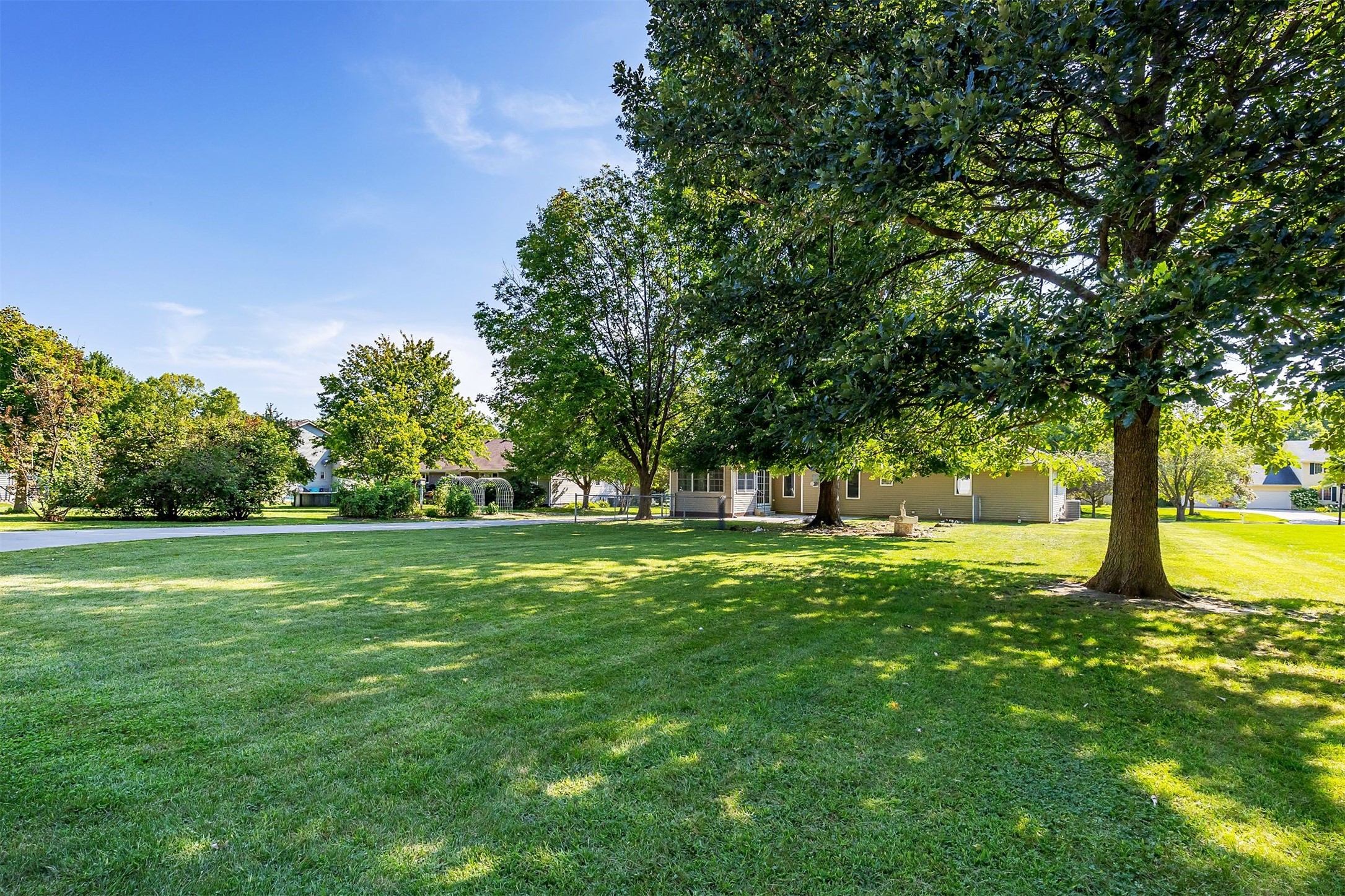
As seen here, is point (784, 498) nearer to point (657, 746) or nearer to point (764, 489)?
point (764, 489)

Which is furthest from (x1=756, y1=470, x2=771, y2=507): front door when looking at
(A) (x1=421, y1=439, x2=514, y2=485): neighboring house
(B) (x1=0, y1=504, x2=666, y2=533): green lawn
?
(A) (x1=421, y1=439, x2=514, y2=485): neighboring house

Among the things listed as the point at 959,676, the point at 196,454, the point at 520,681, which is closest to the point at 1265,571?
the point at 959,676

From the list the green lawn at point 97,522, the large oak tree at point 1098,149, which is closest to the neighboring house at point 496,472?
the green lawn at point 97,522

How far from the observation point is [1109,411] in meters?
4.86

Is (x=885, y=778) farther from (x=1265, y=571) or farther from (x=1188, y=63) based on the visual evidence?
(x=1265, y=571)

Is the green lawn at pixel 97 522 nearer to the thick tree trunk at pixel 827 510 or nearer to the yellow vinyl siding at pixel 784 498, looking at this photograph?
the thick tree trunk at pixel 827 510

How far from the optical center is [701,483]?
29.3 meters

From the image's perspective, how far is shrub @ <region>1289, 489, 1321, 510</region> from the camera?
39.1 metres

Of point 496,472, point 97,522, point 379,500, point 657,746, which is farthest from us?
point 496,472

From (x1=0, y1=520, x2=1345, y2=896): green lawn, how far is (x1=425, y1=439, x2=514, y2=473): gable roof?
33284mm

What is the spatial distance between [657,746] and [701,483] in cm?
2628

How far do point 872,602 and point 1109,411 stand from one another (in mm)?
3348

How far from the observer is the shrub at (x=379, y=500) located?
2309cm

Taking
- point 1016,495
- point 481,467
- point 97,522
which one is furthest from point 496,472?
point 1016,495
